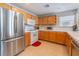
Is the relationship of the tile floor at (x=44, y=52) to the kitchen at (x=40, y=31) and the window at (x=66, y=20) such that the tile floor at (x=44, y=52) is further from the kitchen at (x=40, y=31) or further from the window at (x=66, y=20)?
the window at (x=66, y=20)

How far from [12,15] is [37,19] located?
3.57 meters

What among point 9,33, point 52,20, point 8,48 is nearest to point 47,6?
point 52,20

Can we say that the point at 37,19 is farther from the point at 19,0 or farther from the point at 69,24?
the point at 19,0

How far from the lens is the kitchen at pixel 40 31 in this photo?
2.15 meters

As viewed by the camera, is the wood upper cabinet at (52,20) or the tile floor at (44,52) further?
the wood upper cabinet at (52,20)

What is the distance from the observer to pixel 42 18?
5801 millimetres

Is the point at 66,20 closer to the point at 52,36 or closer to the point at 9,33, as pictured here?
the point at 52,36

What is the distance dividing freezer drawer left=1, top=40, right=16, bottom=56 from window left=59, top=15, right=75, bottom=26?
3582mm

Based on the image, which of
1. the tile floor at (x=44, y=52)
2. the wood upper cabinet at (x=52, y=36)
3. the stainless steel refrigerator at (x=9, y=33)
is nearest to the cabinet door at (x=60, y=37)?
the wood upper cabinet at (x=52, y=36)

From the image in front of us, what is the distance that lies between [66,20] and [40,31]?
1.86 metres

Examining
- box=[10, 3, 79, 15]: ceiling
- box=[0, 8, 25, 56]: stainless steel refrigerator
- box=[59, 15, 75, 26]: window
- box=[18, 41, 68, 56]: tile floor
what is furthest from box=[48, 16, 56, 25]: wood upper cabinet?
box=[0, 8, 25, 56]: stainless steel refrigerator

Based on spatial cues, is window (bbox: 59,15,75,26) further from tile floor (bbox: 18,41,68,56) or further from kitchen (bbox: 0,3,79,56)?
tile floor (bbox: 18,41,68,56)

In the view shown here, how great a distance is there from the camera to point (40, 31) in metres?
5.63

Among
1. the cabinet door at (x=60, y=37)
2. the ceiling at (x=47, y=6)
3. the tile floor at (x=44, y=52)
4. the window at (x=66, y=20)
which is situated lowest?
the tile floor at (x=44, y=52)
